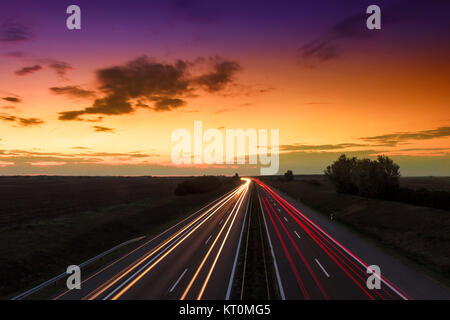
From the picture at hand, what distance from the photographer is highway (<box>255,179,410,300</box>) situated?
53.0ft

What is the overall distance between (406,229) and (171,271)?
28863 millimetres

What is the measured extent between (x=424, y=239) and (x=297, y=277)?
17.7 m

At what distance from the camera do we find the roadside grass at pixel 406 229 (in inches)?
875

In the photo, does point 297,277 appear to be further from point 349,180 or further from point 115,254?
point 349,180

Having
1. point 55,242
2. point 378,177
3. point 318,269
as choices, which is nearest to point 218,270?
point 318,269

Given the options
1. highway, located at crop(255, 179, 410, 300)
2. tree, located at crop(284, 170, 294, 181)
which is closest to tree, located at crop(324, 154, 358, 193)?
highway, located at crop(255, 179, 410, 300)

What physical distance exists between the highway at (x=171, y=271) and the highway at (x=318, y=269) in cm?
415

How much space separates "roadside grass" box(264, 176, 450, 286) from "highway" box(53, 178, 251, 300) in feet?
52.1

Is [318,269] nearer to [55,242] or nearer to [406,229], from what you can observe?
[406,229]

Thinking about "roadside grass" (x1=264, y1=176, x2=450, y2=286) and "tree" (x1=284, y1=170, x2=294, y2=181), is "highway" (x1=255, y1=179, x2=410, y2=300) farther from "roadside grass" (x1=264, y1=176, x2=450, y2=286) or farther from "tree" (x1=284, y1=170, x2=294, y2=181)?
"tree" (x1=284, y1=170, x2=294, y2=181)

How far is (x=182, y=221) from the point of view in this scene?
138 ft
